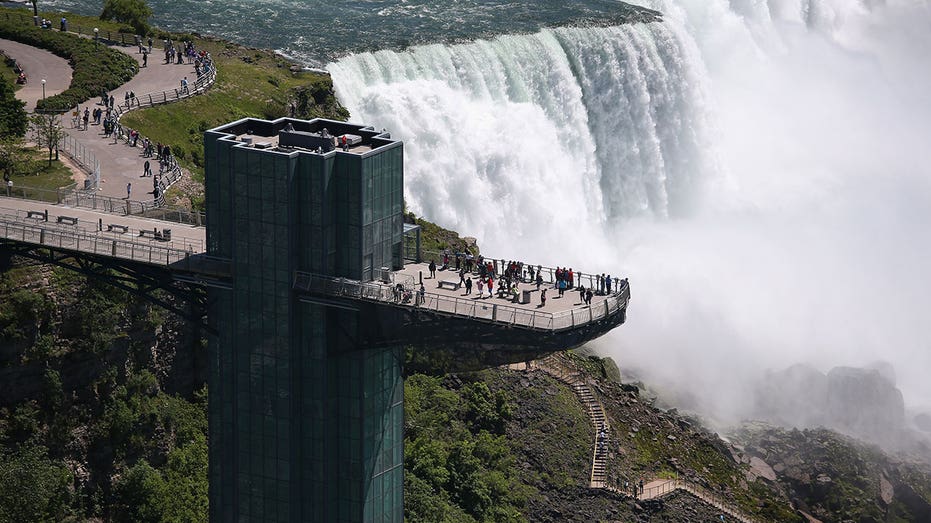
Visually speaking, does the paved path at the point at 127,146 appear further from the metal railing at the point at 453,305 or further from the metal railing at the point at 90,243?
the metal railing at the point at 453,305

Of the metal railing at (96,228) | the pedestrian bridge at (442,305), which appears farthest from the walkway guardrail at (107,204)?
the pedestrian bridge at (442,305)

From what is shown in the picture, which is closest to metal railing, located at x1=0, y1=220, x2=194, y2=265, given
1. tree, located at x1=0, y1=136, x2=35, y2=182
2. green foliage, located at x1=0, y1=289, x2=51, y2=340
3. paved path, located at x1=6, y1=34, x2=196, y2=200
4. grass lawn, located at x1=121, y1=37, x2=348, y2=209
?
green foliage, located at x1=0, y1=289, x2=51, y2=340

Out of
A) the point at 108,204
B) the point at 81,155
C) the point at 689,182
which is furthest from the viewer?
the point at 689,182

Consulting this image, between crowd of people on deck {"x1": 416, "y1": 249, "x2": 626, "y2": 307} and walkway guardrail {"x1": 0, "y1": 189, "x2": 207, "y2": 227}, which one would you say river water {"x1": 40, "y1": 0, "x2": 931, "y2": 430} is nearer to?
walkway guardrail {"x1": 0, "y1": 189, "x2": 207, "y2": 227}

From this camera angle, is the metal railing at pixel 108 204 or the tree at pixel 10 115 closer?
the metal railing at pixel 108 204

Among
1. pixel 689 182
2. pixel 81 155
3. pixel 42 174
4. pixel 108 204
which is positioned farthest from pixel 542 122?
pixel 108 204

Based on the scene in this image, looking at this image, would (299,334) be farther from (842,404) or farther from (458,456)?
(842,404)
